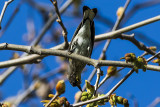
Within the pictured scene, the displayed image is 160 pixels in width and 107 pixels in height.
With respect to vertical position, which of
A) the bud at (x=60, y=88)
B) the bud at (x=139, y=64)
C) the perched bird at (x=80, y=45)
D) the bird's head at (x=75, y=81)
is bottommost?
the bud at (x=139, y=64)

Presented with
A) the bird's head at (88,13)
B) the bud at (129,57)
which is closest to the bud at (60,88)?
the bud at (129,57)

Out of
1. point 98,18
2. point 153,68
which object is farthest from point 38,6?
point 153,68

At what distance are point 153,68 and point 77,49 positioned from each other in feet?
8.08

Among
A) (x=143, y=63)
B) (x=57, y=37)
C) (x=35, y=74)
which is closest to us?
(x=143, y=63)

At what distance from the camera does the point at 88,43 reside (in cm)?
502

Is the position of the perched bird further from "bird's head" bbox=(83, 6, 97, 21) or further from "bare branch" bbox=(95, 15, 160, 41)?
"bare branch" bbox=(95, 15, 160, 41)

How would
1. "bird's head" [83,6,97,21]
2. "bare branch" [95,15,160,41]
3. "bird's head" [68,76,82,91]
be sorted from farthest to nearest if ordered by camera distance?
"bird's head" [68,76,82,91], "bird's head" [83,6,97,21], "bare branch" [95,15,160,41]

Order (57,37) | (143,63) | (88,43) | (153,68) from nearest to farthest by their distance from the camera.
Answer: (143,63) < (153,68) < (88,43) < (57,37)

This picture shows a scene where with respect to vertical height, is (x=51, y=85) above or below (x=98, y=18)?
above

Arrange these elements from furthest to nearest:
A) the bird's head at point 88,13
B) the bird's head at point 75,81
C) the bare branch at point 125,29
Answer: the bird's head at point 75,81 → the bird's head at point 88,13 → the bare branch at point 125,29

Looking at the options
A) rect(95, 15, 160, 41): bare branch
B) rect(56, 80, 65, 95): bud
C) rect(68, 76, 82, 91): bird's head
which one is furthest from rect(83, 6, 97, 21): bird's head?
rect(56, 80, 65, 95): bud

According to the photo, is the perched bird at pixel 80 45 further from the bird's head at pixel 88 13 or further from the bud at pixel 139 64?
the bud at pixel 139 64

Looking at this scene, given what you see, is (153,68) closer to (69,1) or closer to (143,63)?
(143,63)

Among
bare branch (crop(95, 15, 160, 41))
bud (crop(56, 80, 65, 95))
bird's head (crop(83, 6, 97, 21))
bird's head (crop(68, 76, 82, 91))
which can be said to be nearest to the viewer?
bud (crop(56, 80, 65, 95))
